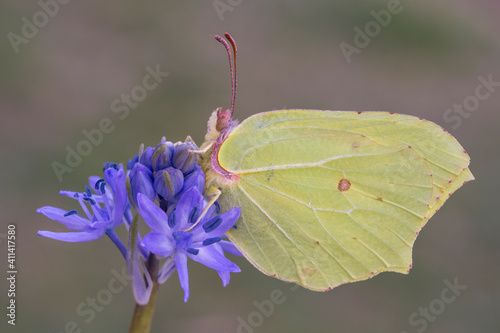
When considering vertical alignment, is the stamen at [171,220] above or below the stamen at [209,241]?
above

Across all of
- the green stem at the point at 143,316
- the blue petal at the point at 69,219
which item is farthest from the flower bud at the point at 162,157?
the green stem at the point at 143,316

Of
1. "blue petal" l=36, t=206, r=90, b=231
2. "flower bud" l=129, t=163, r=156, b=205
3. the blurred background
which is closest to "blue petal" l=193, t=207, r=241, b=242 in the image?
"flower bud" l=129, t=163, r=156, b=205

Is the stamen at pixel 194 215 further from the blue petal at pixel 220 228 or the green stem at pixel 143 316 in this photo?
the green stem at pixel 143 316

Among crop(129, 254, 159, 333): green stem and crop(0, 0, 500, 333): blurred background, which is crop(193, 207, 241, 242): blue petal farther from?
crop(0, 0, 500, 333): blurred background

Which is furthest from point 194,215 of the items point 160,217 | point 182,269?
point 182,269

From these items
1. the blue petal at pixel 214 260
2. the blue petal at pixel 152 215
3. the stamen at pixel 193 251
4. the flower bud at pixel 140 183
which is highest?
the flower bud at pixel 140 183
